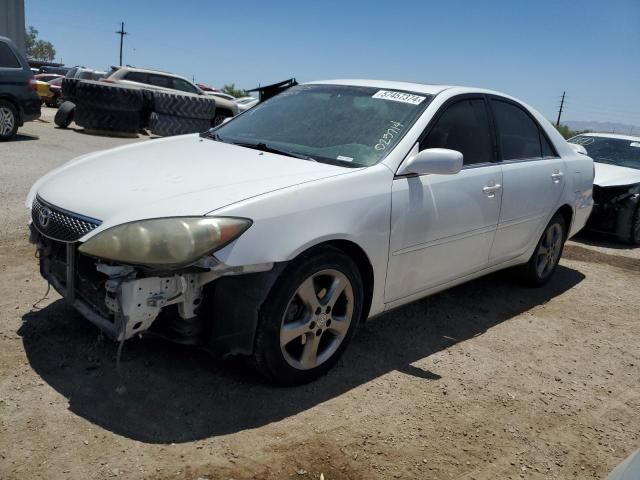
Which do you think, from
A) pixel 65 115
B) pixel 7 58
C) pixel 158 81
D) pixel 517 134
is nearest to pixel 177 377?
pixel 517 134

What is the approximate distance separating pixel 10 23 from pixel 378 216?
923 inches

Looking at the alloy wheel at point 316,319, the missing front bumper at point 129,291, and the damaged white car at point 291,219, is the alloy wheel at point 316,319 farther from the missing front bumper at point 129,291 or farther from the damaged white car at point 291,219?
the missing front bumper at point 129,291

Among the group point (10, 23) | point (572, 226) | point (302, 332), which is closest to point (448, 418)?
point (302, 332)

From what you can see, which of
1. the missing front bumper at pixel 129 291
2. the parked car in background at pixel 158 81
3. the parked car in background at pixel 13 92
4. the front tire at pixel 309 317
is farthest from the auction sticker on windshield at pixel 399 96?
the parked car in background at pixel 158 81

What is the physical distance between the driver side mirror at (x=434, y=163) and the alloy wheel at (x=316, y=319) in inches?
30.6

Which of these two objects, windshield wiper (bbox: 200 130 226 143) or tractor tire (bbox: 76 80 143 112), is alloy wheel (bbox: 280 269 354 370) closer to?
windshield wiper (bbox: 200 130 226 143)

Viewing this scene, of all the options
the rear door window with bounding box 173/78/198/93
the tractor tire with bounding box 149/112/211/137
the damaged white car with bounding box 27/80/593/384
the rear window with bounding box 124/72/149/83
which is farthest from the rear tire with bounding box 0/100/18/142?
the damaged white car with bounding box 27/80/593/384

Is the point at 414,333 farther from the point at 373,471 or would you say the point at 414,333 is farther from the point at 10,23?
the point at 10,23

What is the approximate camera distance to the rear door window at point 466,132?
3.79 meters

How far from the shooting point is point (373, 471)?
253cm

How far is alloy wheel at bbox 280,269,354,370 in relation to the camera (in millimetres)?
2963

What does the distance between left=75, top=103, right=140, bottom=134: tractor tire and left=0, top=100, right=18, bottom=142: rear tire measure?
2.36 m

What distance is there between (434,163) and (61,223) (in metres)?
1.98

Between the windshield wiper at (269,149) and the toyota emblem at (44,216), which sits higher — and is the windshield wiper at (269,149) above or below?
above
